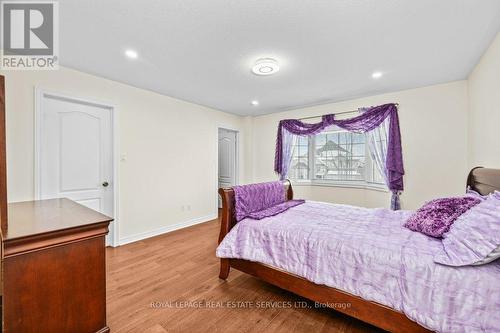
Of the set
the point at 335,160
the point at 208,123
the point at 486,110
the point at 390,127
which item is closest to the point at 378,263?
the point at 486,110

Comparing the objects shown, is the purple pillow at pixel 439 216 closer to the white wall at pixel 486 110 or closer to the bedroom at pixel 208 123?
the bedroom at pixel 208 123

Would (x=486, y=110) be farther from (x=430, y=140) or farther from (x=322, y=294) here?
(x=322, y=294)

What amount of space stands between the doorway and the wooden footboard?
310 cm

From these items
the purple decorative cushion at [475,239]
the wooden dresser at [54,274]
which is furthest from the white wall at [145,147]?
the purple decorative cushion at [475,239]

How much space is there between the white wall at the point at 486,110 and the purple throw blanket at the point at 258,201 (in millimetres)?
2101

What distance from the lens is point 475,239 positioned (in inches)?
48.1

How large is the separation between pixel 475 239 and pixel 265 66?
230 cm

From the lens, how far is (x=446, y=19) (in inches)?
69.9

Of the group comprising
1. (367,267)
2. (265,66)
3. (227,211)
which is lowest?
(367,267)

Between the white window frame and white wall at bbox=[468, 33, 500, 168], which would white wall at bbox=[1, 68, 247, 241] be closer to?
the white window frame

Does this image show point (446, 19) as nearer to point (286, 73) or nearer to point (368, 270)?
point (286, 73)

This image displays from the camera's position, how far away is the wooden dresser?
105cm

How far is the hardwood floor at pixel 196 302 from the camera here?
1649 mm

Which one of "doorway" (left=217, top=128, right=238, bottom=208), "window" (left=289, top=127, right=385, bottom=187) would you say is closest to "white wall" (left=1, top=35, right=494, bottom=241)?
"window" (left=289, top=127, right=385, bottom=187)
